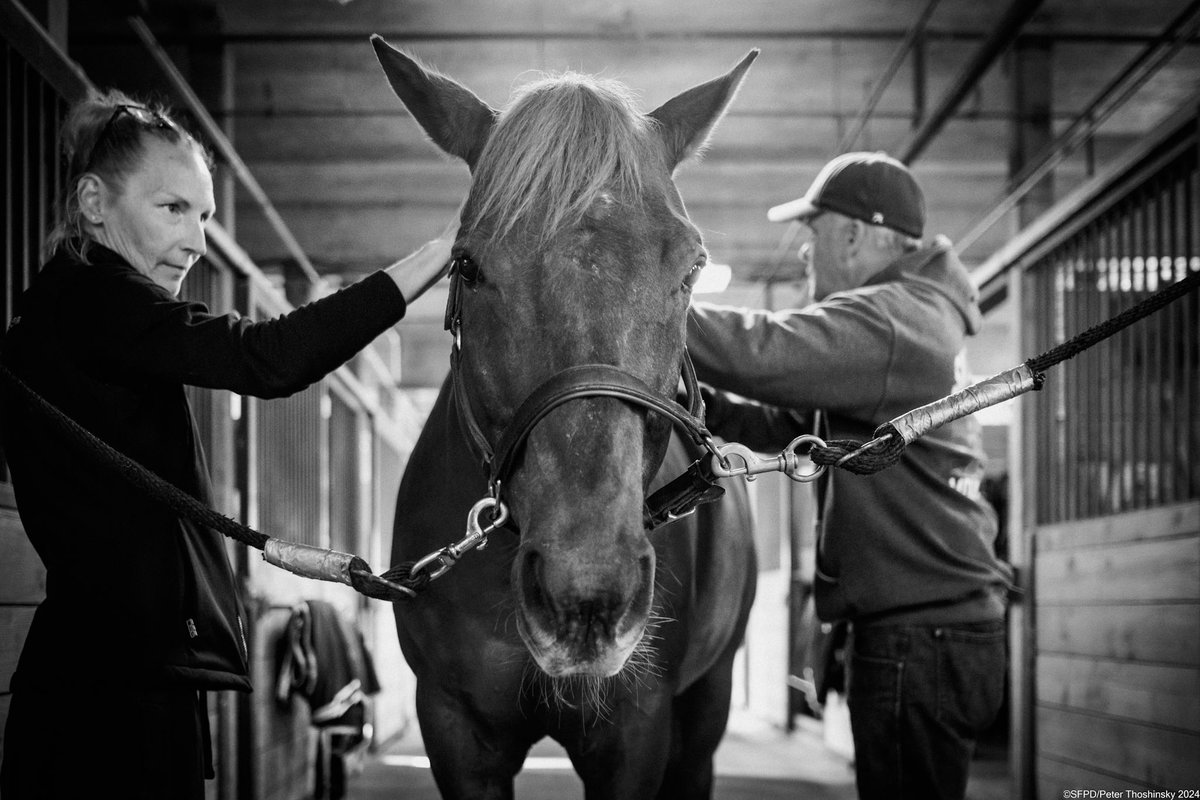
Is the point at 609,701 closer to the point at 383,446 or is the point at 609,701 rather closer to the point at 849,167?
the point at 849,167

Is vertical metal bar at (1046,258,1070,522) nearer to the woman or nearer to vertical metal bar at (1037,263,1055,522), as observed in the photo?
vertical metal bar at (1037,263,1055,522)

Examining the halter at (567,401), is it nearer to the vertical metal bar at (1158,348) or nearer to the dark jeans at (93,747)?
the dark jeans at (93,747)

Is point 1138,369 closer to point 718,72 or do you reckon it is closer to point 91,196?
point 91,196

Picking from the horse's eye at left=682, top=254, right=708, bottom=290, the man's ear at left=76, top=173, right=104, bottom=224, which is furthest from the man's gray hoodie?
the man's ear at left=76, top=173, right=104, bottom=224

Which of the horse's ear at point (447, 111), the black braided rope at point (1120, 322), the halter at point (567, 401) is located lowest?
the halter at point (567, 401)

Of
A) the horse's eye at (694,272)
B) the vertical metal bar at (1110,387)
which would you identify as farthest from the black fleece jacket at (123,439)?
the vertical metal bar at (1110,387)

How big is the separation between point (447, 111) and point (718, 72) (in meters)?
5.24

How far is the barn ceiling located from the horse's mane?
3.04 m

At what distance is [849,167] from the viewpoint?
238cm

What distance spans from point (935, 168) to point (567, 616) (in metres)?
7.68

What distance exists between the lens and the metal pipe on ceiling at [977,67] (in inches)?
160

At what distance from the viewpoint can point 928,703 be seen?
2.04 metres

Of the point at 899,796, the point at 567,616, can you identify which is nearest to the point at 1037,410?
the point at 899,796

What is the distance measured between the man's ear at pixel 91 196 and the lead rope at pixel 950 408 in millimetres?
1058
